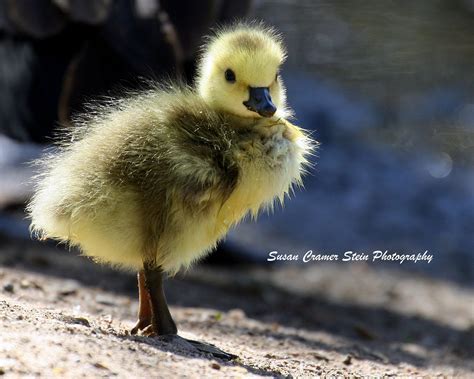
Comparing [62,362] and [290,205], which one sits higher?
[290,205]

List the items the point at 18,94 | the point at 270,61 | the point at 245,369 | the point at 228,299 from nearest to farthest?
the point at 245,369
the point at 270,61
the point at 228,299
the point at 18,94

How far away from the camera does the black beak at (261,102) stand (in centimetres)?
Answer: 329

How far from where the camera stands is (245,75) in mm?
3385

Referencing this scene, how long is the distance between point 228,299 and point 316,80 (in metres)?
4.09

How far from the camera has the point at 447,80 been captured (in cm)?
911

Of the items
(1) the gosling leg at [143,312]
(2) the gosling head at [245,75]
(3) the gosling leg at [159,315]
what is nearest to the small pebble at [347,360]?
(3) the gosling leg at [159,315]

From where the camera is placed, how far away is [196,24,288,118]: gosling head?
3.36 meters

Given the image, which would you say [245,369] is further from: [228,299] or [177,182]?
[228,299]

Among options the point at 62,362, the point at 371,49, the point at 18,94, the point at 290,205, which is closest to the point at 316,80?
the point at 371,49

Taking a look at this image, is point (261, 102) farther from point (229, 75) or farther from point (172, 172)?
point (172, 172)

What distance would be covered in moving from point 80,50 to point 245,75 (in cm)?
235

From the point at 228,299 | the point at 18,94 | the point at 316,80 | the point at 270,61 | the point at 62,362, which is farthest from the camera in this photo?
the point at 316,80

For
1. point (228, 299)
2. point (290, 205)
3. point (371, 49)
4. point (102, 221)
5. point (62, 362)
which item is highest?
point (371, 49)

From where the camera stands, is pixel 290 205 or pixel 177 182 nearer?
pixel 177 182
